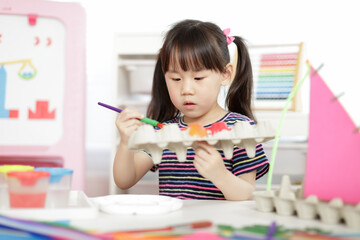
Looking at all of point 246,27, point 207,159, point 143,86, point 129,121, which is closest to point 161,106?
point 129,121

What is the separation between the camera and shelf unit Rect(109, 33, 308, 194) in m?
1.86

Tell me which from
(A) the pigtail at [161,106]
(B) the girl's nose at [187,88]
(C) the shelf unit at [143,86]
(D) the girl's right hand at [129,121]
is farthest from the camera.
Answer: (C) the shelf unit at [143,86]

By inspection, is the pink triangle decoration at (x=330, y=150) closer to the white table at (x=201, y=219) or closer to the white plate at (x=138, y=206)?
the white table at (x=201, y=219)

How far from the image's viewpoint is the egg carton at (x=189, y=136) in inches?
23.6

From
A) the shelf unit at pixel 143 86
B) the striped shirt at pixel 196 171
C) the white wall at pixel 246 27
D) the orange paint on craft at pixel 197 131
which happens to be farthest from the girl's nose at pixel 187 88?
the white wall at pixel 246 27

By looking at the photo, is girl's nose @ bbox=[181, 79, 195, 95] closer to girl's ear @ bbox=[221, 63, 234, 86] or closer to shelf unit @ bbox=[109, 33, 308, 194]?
girl's ear @ bbox=[221, 63, 234, 86]

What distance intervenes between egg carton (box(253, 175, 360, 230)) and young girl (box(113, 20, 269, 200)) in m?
0.22

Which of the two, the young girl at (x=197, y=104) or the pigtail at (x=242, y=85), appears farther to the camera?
the pigtail at (x=242, y=85)

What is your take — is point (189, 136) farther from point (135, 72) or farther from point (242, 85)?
point (135, 72)

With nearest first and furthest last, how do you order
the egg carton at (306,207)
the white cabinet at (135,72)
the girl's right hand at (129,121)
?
the egg carton at (306,207), the girl's right hand at (129,121), the white cabinet at (135,72)

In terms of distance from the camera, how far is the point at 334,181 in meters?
0.56

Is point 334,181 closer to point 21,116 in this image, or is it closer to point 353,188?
point 353,188

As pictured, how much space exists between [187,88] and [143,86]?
3.82 feet

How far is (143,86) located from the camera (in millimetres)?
2100
